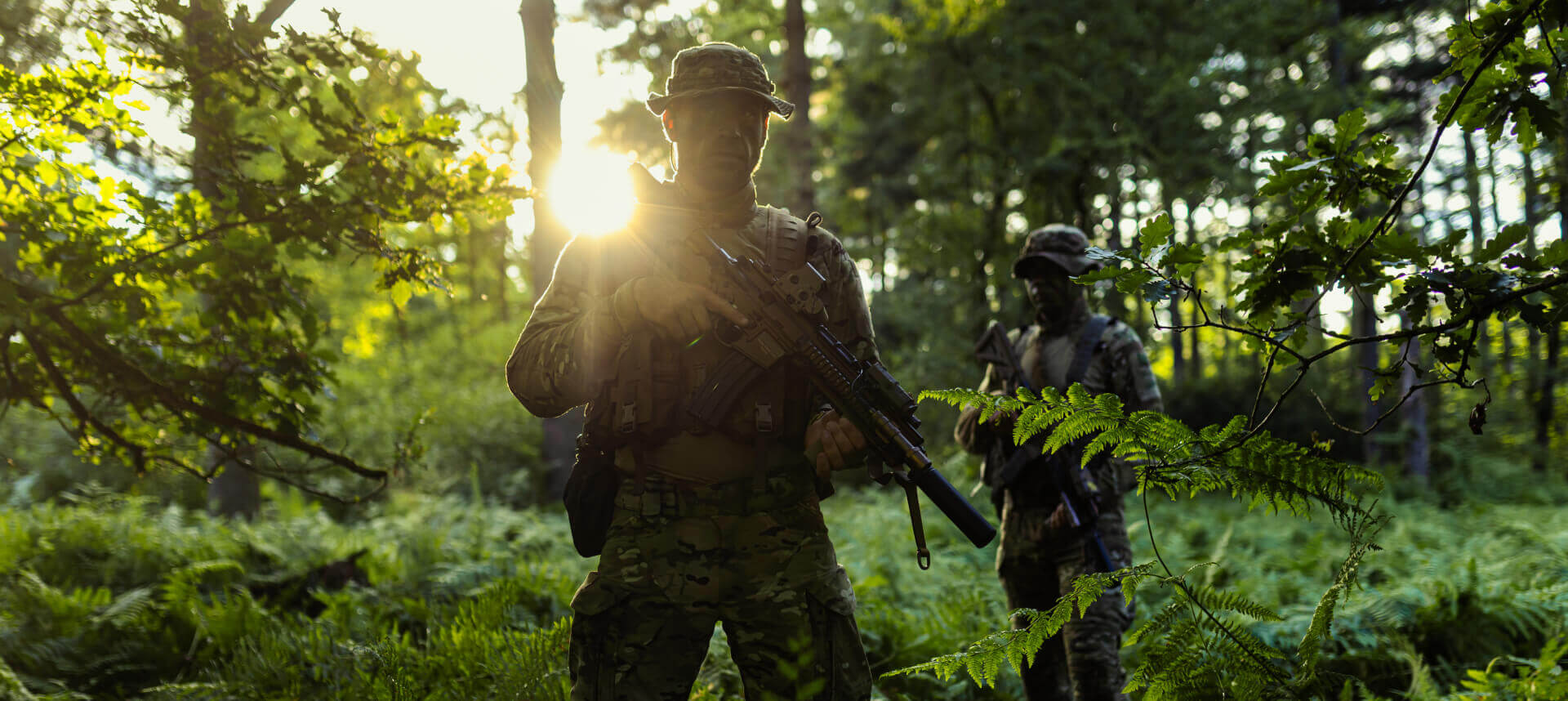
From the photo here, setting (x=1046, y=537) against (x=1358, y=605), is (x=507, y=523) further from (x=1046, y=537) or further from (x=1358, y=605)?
(x=1358, y=605)

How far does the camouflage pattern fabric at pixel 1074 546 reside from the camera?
3.59 meters

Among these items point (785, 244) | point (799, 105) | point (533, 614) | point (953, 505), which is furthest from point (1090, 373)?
point (799, 105)

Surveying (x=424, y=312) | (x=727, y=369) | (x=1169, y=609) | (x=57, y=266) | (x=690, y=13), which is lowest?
(x=1169, y=609)

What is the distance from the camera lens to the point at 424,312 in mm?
24391

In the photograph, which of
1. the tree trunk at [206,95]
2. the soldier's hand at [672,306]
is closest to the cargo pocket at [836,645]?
the soldier's hand at [672,306]

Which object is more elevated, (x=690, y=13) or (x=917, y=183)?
(x=690, y=13)

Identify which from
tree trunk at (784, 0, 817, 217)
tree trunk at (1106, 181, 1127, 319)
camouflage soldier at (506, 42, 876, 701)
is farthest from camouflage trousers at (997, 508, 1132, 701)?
tree trunk at (1106, 181, 1127, 319)

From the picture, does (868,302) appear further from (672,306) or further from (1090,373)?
(672,306)

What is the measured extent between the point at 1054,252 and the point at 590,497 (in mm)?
2695

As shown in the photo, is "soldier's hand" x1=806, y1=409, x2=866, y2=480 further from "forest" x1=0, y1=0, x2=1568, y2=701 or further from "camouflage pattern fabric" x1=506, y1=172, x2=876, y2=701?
"forest" x1=0, y1=0, x2=1568, y2=701

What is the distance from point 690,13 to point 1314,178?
1118cm

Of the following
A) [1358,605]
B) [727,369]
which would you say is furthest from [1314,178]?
[1358,605]

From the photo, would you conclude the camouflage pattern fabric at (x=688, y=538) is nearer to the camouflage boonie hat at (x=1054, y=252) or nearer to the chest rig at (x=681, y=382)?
the chest rig at (x=681, y=382)

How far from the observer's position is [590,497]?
2398 mm
